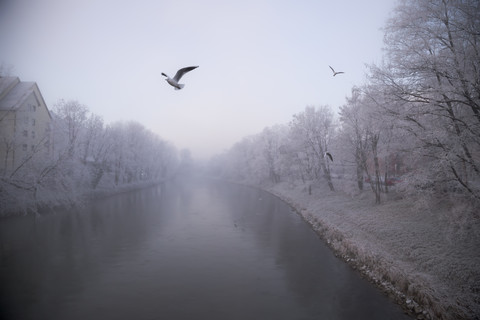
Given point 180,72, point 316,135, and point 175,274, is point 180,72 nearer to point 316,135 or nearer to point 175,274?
point 175,274

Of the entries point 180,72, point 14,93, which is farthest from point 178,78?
point 14,93

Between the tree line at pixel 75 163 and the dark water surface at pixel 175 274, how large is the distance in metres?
2.90

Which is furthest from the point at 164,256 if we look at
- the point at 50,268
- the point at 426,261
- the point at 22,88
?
the point at 22,88

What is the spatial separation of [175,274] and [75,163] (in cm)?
2384

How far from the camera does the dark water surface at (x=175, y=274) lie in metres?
9.84

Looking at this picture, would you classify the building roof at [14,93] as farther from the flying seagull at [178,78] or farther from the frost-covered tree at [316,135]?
the frost-covered tree at [316,135]

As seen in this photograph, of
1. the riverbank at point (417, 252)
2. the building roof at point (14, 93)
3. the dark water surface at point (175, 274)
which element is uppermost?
the building roof at point (14, 93)

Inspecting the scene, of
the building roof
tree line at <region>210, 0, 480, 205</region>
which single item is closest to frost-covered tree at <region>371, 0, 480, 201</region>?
tree line at <region>210, 0, 480, 205</region>

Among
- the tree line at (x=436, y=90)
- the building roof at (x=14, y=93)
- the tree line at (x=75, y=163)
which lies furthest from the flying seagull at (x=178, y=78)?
the building roof at (x=14, y=93)

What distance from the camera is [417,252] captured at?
38.5ft

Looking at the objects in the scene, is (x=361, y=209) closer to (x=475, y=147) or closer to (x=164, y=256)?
(x=475, y=147)

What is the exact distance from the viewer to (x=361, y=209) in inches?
838

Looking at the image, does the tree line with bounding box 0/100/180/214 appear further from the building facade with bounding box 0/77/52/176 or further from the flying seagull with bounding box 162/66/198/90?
the flying seagull with bounding box 162/66/198/90

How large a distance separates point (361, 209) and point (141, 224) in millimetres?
20366
